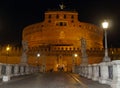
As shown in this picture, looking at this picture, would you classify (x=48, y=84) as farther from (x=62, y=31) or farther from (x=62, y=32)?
(x=62, y=31)

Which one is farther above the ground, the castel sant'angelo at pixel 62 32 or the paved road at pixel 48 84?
the castel sant'angelo at pixel 62 32

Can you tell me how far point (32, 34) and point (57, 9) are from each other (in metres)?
14.5

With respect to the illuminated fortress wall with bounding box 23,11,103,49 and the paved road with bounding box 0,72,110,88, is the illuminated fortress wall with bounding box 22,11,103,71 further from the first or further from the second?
the paved road with bounding box 0,72,110,88

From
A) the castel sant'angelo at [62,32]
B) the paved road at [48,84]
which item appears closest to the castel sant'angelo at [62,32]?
the castel sant'angelo at [62,32]

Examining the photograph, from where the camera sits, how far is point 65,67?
3223 inches

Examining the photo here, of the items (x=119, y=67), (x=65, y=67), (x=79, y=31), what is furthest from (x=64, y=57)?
(x=119, y=67)

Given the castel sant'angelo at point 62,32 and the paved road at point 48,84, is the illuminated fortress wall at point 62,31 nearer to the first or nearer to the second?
the castel sant'angelo at point 62,32

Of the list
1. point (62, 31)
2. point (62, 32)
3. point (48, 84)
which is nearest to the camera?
point (48, 84)

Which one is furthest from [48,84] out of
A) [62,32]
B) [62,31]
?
[62,31]

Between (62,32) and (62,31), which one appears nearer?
(62,32)

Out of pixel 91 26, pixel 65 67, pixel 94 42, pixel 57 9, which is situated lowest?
pixel 65 67

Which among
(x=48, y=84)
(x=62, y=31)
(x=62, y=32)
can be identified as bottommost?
(x=48, y=84)

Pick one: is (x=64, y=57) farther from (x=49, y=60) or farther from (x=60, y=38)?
(x=60, y=38)

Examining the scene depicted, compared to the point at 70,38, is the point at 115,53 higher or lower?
lower
